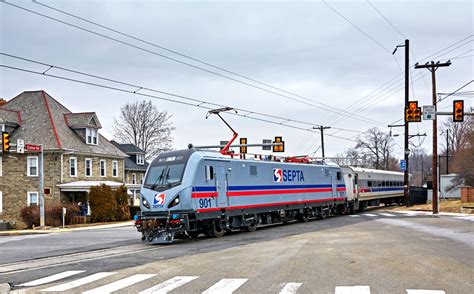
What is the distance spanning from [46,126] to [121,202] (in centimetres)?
988

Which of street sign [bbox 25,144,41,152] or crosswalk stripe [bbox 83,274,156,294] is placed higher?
street sign [bbox 25,144,41,152]

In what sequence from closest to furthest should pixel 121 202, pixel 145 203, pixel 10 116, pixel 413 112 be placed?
1. pixel 145 203
2. pixel 413 112
3. pixel 121 202
4. pixel 10 116

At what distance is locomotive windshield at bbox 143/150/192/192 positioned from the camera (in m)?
19.3

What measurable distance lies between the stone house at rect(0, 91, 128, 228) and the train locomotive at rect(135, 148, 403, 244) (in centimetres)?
2074

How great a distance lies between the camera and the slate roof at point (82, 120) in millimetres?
48312

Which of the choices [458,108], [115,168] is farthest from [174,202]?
[115,168]

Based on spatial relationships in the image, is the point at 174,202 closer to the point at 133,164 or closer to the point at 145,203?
the point at 145,203

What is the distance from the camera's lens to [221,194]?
21.1 meters

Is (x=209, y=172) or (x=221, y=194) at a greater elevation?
(x=209, y=172)

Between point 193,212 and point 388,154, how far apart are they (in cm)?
8625

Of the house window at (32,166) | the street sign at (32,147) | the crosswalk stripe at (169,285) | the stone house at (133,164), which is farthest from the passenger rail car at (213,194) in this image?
the stone house at (133,164)

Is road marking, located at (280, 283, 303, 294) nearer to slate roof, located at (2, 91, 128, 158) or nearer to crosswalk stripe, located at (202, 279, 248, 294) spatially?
crosswalk stripe, located at (202, 279, 248, 294)

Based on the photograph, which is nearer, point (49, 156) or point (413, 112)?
point (413, 112)

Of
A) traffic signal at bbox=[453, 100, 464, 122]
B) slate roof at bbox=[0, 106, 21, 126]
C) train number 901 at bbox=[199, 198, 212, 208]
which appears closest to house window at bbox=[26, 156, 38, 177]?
slate roof at bbox=[0, 106, 21, 126]
